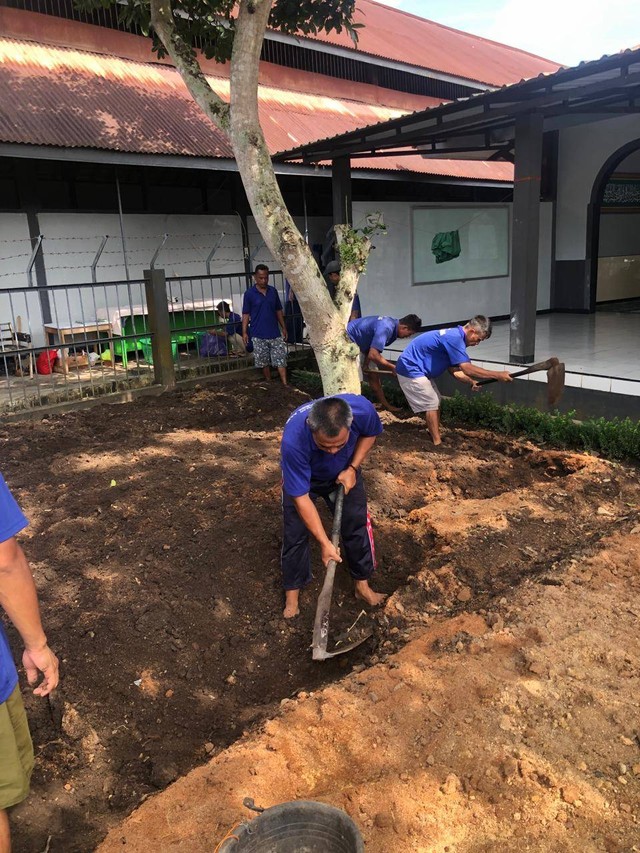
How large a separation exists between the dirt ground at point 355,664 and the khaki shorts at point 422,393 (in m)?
0.93

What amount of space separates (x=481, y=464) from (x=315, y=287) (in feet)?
7.44

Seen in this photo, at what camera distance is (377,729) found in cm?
262

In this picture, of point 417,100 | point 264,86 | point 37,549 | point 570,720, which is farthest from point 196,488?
point 417,100

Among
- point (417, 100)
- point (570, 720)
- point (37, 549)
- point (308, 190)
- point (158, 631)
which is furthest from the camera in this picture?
point (417, 100)

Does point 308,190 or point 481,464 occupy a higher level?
point 308,190

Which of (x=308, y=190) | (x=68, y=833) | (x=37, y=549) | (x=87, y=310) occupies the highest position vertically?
(x=308, y=190)

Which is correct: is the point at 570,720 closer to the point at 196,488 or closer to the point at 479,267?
the point at 196,488

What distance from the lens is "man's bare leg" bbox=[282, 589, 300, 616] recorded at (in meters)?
3.73

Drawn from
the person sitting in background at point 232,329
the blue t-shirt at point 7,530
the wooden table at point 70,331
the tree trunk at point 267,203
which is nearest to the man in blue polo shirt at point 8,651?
the blue t-shirt at point 7,530

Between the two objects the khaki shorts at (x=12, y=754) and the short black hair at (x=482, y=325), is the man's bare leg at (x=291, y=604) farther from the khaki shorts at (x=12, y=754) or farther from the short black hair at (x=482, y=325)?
the short black hair at (x=482, y=325)

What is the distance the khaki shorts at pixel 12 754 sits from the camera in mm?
1838

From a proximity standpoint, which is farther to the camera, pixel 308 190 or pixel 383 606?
pixel 308 190

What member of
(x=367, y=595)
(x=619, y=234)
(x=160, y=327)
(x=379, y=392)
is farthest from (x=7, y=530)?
(x=619, y=234)

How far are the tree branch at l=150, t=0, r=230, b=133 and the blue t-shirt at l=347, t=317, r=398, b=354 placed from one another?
8.68 ft
